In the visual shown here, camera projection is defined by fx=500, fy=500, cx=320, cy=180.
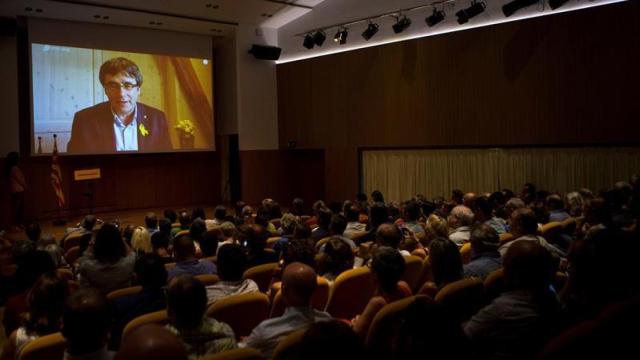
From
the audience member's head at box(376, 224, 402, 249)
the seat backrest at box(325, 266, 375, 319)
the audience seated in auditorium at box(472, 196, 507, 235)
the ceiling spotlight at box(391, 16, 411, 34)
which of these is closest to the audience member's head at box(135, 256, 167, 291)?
the seat backrest at box(325, 266, 375, 319)

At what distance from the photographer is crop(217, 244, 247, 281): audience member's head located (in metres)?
3.10

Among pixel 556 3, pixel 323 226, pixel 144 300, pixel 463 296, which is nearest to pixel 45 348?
pixel 144 300

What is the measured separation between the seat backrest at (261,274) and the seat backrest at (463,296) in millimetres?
1490

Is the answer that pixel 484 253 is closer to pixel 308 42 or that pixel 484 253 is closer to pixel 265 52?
pixel 308 42

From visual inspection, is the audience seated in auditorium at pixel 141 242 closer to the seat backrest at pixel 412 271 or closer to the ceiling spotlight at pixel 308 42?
the seat backrest at pixel 412 271

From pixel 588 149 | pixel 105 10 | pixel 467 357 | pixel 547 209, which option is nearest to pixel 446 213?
pixel 547 209

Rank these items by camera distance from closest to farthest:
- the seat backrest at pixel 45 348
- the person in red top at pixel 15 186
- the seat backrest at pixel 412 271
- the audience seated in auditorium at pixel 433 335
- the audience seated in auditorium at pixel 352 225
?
the audience seated in auditorium at pixel 433 335, the seat backrest at pixel 45 348, the seat backrest at pixel 412 271, the audience seated in auditorium at pixel 352 225, the person in red top at pixel 15 186

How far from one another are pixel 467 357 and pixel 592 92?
8512 millimetres

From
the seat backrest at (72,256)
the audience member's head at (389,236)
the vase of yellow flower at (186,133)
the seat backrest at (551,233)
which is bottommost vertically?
the seat backrest at (72,256)

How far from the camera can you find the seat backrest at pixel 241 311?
2740 millimetres

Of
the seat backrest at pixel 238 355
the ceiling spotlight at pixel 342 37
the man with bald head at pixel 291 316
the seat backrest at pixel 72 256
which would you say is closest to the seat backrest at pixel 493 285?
the man with bald head at pixel 291 316

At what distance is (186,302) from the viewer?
87.9 inches

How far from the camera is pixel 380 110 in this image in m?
11.6

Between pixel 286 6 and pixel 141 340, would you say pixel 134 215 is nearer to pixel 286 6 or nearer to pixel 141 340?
pixel 286 6
